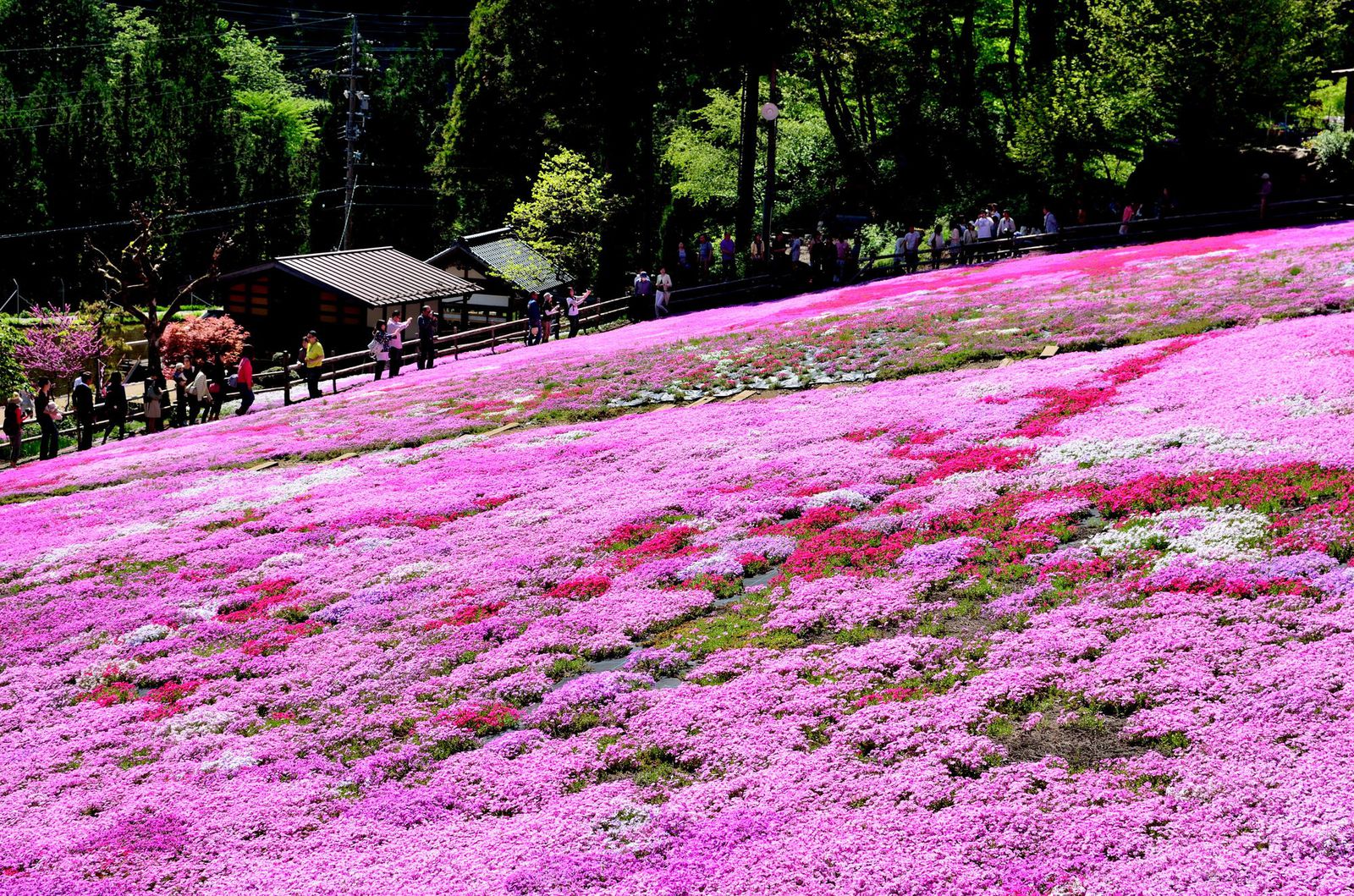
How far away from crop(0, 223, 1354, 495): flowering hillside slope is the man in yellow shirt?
199 centimetres

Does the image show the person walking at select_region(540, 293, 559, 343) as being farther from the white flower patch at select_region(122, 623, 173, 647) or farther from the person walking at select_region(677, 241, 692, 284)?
the white flower patch at select_region(122, 623, 173, 647)

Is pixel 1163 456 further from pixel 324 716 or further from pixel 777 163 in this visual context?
pixel 777 163

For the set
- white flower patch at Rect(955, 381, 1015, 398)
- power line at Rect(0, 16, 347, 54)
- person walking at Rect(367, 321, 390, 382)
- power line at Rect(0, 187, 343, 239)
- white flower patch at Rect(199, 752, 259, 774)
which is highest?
power line at Rect(0, 16, 347, 54)

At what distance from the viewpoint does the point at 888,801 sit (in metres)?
9.88

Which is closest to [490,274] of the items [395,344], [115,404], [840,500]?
[395,344]

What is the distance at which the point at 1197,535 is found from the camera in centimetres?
1408

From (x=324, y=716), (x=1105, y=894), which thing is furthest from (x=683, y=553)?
(x=1105, y=894)

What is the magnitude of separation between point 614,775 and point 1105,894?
4696 millimetres

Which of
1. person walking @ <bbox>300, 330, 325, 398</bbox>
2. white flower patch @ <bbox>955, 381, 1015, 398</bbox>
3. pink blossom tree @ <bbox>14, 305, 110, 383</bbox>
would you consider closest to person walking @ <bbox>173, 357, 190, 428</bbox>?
Result: person walking @ <bbox>300, 330, 325, 398</bbox>

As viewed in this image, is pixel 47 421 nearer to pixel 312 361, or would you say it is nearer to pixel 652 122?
pixel 312 361

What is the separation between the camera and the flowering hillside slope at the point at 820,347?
93.3ft

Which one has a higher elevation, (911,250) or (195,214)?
(195,214)

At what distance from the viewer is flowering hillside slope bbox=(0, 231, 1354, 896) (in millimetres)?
9406

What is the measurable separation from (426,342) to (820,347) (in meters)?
16.8
